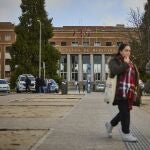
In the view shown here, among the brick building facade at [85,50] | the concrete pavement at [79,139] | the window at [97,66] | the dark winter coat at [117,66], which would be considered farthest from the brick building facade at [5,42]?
the dark winter coat at [117,66]

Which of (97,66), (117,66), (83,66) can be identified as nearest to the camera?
(117,66)

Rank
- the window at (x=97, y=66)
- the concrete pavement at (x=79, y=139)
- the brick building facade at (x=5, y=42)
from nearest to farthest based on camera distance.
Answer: the concrete pavement at (x=79, y=139) → the window at (x=97, y=66) → the brick building facade at (x=5, y=42)

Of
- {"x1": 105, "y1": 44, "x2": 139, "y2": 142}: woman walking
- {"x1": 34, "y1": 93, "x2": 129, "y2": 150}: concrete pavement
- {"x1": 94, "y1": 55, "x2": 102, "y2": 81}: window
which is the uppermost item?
{"x1": 94, "y1": 55, "x2": 102, "y2": 81}: window

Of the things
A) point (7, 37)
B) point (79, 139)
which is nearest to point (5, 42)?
point (7, 37)

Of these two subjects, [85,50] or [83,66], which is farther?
[83,66]

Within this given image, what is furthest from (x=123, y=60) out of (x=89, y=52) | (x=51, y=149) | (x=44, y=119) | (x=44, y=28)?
(x=89, y=52)

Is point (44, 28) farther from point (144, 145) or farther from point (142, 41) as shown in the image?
point (144, 145)

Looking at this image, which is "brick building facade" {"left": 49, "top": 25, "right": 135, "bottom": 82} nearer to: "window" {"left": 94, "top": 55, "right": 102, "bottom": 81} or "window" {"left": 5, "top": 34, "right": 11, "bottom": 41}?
"window" {"left": 94, "top": 55, "right": 102, "bottom": 81}

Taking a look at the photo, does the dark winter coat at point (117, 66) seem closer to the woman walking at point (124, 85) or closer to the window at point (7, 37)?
the woman walking at point (124, 85)

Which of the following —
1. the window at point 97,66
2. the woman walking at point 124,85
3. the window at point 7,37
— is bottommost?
the woman walking at point 124,85

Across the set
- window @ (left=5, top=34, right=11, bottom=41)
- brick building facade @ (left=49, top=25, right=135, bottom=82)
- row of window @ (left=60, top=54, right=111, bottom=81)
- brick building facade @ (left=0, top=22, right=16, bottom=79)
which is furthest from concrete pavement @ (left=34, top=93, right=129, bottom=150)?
window @ (left=5, top=34, right=11, bottom=41)

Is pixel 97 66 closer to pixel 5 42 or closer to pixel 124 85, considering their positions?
pixel 5 42

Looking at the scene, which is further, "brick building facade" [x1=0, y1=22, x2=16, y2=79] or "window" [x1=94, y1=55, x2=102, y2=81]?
"brick building facade" [x1=0, y1=22, x2=16, y2=79]

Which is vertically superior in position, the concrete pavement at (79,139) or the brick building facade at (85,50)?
the brick building facade at (85,50)
